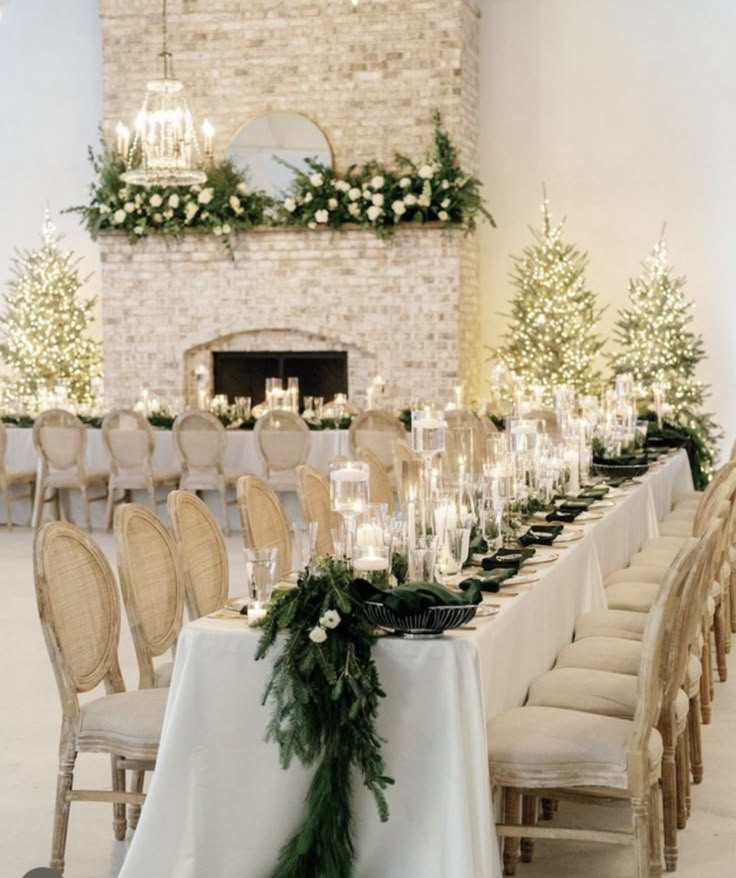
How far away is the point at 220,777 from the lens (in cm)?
358

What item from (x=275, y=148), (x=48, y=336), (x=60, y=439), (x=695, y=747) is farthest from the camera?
(x=48, y=336)

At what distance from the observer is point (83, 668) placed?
4.03m

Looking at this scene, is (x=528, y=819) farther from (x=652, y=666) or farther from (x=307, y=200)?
(x=307, y=200)

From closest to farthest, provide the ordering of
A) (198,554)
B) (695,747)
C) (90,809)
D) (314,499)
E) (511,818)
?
(511,818) → (90,809) → (198,554) → (695,747) → (314,499)

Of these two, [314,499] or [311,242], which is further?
[311,242]

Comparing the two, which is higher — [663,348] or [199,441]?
[663,348]

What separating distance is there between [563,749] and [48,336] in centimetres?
1204

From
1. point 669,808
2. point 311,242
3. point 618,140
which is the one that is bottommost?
point 669,808

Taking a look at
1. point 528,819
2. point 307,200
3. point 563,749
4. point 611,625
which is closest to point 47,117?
point 307,200

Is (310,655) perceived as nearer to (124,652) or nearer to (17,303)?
(124,652)

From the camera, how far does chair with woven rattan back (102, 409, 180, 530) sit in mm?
10594

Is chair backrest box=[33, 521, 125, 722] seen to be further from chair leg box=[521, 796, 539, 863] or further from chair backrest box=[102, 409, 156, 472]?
chair backrest box=[102, 409, 156, 472]

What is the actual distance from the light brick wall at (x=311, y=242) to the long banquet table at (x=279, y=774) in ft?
33.2

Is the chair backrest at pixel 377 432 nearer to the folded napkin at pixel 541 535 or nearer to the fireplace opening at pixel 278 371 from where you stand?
the fireplace opening at pixel 278 371
